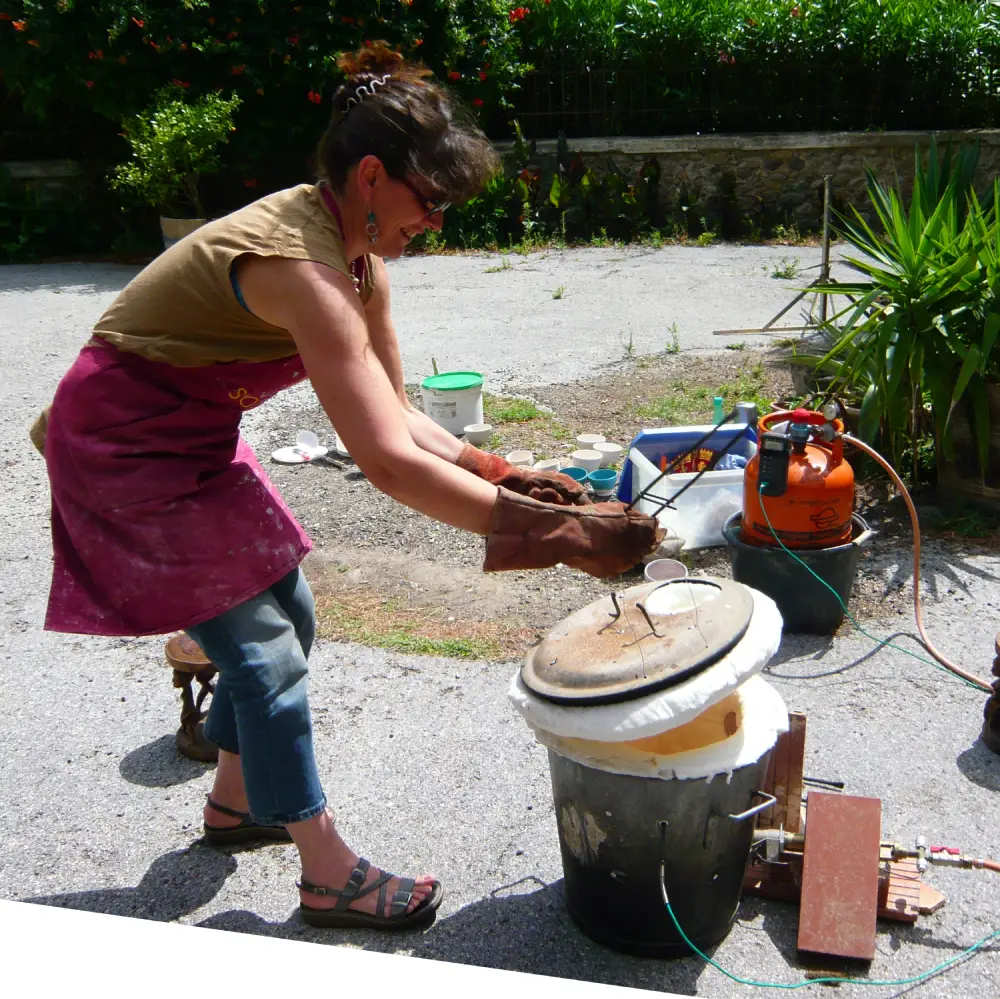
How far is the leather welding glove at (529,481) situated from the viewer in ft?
7.77

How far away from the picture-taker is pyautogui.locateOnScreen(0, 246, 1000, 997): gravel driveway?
2367mm

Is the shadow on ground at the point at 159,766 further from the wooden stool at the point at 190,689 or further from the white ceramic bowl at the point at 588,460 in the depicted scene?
the white ceramic bowl at the point at 588,460

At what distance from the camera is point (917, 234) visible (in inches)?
176

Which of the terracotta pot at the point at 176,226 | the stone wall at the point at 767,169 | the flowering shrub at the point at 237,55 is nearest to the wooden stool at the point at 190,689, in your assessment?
the terracotta pot at the point at 176,226

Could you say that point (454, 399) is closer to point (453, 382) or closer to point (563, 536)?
point (453, 382)

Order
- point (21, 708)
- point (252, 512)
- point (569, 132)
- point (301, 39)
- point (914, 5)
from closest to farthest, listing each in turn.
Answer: point (252, 512) → point (21, 708) → point (301, 39) → point (914, 5) → point (569, 132)

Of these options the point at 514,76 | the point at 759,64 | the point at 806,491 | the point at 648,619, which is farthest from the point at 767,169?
the point at 648,619

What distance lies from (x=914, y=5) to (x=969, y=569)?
9.47m

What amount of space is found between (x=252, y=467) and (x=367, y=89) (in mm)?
874

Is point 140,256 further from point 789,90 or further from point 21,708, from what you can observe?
point 21,708

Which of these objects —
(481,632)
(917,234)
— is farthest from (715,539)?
(917,234)

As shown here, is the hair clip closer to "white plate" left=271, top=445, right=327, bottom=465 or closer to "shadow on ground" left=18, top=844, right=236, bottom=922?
"shadow on ground" left=18, top=844, right=236, bottom=922

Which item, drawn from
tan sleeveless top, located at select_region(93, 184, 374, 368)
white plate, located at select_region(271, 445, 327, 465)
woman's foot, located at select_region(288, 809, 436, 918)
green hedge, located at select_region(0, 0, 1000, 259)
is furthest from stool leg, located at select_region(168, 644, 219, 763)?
green hedge, located at select_region(0, 0, 1000, 259)

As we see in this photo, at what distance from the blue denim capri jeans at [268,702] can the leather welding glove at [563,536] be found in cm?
51
